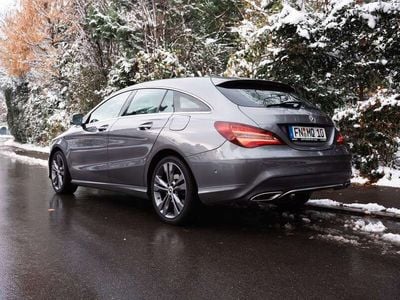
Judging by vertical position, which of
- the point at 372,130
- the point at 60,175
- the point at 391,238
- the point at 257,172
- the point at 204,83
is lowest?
the point at 391,238

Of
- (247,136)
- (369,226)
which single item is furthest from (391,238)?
(247,136)

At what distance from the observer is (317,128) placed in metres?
4.82

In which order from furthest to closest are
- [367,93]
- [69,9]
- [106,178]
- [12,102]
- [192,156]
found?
[12,102]
[69,9]
[367,93]
[106,178]
[192,156]

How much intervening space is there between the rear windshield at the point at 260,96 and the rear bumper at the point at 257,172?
591 mm

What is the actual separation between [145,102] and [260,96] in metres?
1.46

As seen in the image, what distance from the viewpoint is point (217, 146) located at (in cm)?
446

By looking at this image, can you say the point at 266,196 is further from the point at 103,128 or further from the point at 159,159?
the point at 103,128

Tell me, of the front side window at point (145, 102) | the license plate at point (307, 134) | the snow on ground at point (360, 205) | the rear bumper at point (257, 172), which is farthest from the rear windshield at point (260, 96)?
the snow on ground at point (360, 205)

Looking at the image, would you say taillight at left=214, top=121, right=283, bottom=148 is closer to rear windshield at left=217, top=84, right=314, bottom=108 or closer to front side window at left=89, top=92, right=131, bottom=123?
rear windshield at left=217, top=84, right=314, bottom=108

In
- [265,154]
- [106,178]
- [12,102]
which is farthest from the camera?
[12,102]

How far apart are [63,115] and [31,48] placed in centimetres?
427

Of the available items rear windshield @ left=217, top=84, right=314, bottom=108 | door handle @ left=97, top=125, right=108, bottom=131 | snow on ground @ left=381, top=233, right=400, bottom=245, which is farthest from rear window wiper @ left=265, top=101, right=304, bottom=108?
door handle @ left=97, top=125, right=108, bottom=131

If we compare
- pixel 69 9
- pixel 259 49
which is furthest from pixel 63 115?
pixel 259 49

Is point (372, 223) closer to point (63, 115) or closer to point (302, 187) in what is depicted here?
point (302, 187)
